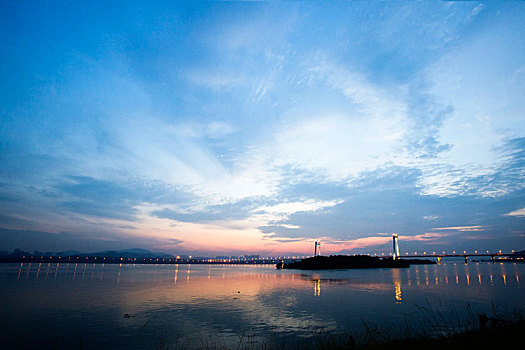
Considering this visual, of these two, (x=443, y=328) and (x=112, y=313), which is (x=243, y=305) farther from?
(x=443, y=328)

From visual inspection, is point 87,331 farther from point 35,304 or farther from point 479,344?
point 479,344

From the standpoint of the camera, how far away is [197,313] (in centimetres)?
2983

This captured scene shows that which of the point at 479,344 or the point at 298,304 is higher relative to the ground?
the point at 479,344

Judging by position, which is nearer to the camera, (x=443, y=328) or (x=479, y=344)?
(x=479, y=344)

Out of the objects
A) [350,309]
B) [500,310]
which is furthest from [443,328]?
[500,310]

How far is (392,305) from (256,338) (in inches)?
818

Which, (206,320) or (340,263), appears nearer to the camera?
(206,320)

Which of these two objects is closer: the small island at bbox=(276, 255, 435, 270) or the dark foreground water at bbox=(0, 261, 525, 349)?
the dark foreground water at bbox=(0, 261, 525, 349)

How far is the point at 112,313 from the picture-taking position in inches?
1184

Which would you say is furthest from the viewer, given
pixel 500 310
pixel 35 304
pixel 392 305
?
pixel 35 304

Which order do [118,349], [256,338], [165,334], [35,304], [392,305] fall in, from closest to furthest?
[118,349]
[256,338]
[165,334]
[392,305]
[35,304]

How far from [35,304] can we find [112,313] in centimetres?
1427

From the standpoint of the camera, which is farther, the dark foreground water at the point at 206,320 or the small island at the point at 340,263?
the small island at the point at 340,263

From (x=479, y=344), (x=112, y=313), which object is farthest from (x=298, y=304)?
(x=479, y=344)
